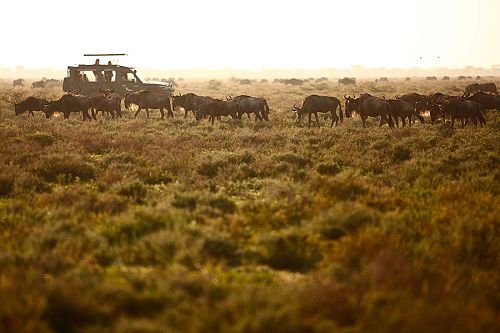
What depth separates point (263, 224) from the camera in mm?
6719

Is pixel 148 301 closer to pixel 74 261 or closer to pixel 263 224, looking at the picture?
pixel 74 261

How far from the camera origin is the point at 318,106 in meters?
19.1

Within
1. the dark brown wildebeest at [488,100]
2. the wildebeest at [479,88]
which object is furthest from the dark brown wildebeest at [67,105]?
the wildebeest at [479,88]

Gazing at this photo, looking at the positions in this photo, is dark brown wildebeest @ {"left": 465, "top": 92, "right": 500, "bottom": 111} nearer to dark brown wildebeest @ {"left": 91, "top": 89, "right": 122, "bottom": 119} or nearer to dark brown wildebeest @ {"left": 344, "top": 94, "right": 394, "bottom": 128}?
dark brown wildebeest @ {"left": 344, "top": 94, "right": 394, "bottom": 128}

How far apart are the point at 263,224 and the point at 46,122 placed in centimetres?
1408

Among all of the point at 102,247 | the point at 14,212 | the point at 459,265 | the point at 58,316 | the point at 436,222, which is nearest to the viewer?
the point at 58,316

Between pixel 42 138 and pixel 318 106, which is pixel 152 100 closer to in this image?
pixel 318 106

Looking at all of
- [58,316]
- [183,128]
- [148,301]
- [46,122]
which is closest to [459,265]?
[148,301]

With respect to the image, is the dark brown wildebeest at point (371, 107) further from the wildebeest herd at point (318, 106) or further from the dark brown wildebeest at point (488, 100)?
the dark brown wildebeest at point (488, 100)

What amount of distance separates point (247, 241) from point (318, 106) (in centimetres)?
1391

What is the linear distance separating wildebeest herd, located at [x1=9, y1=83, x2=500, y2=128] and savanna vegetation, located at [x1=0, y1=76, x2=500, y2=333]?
593 cm

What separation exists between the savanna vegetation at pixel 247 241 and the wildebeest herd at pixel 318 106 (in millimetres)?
5926

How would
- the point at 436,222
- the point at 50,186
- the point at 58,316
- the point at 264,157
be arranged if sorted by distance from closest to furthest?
the point at 58,316 → the point at 436,222 → the point at 50,186 → the point at 264,157

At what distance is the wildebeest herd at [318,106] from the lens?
58.0ft
